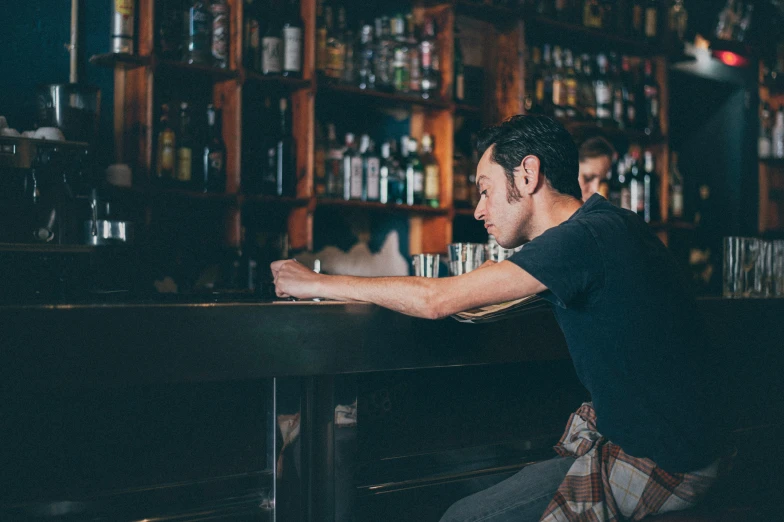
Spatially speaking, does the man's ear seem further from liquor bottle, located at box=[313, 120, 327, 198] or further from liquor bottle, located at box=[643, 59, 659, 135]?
liquor bottle, located at box=[643, 59, 659, 135]

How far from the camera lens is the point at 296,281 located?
1428mm

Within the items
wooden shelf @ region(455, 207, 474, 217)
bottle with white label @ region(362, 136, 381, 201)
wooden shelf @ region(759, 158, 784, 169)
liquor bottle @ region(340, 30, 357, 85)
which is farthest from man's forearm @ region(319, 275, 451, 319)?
wooden shelf @ region(759, 158, 784, 169)

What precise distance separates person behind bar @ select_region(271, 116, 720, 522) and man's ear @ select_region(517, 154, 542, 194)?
15 centimetres

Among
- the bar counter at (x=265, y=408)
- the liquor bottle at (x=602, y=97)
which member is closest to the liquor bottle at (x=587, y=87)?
the liquor bottle at (x=602, y=97)

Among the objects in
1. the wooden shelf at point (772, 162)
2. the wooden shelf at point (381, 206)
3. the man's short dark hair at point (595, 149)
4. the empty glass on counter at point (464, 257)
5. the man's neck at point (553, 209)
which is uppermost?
the wooden shelf at point (772, 162)

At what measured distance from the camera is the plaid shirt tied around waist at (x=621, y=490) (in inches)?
47.6

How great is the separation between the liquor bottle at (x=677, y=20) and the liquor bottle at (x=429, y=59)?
154 centimetres

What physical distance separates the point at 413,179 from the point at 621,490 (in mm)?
2102

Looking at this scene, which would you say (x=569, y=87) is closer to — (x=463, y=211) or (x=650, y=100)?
(x=650, y=100)

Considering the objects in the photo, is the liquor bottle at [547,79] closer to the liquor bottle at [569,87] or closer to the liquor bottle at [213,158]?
the liquor bottle at [569,87]

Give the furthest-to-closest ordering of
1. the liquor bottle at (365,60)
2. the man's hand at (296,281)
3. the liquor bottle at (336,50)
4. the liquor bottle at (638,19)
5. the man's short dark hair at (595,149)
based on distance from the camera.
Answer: the liquor bottle at (638,19) < the man's short dark hair at (595,149) < the liquor bottle at (365,60) < the liquor bottle at (336,50) < the man's hand at (296,281)

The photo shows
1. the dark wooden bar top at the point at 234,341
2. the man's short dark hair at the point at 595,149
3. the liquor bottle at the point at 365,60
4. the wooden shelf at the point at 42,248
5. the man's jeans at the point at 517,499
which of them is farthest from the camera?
the man's short dark hair at the point at 595,149

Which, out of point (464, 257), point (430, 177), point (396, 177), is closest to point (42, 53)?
point (396, 177)

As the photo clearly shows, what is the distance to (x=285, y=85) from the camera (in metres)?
2.85
